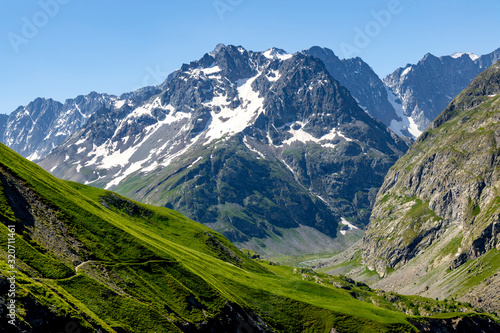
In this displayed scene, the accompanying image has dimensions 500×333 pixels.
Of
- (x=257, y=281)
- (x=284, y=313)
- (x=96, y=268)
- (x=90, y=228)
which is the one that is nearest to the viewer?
(x=96, y=268)

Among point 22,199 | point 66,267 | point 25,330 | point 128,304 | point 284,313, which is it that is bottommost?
point 284,313

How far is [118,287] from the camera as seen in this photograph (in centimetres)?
8462

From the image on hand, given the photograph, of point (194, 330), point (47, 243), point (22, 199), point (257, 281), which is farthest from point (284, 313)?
point (22, 199)

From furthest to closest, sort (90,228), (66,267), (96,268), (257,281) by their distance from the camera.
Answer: (257,281) → (90,228) → (96,268) → (66,267)

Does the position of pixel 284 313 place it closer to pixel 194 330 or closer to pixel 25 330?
pixel 194 330

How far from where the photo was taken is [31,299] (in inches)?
2432

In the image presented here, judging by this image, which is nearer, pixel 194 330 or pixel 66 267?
pixel 66 267

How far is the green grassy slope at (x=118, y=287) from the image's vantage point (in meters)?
68.9

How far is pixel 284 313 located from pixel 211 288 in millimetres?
21565

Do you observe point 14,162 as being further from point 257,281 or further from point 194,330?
point 257,281

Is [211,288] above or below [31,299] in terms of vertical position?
below

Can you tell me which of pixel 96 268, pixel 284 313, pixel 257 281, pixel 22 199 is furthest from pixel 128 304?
pixel 257 281

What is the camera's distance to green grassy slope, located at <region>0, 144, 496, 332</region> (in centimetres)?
6888

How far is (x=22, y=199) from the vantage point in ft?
290
